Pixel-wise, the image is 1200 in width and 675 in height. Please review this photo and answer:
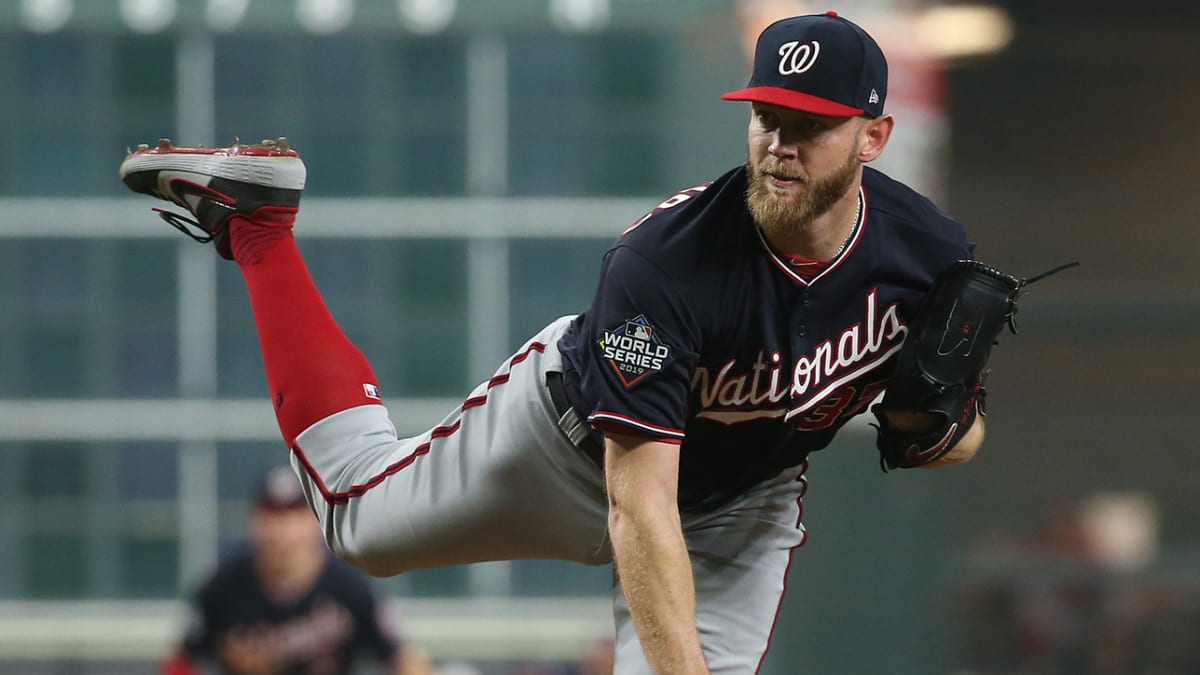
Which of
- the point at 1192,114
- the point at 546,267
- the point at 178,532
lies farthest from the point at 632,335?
the point at 1192,114

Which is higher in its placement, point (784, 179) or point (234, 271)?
point (784, 179)

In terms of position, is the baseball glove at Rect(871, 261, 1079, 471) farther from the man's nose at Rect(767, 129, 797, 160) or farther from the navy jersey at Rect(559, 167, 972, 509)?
the man's nose at Rect(767, 129, 797, 160)

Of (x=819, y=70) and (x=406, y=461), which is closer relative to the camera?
(x=819, y=70)

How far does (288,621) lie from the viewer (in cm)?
491

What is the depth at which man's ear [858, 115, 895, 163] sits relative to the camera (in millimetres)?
2418

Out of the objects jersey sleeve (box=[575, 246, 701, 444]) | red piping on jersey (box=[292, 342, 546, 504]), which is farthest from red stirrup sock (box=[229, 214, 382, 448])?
jersey sleeve (box=[575, 246, 701, 444])

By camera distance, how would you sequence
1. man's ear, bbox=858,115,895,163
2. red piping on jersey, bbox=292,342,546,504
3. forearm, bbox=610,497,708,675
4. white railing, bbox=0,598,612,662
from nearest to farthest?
forearm, bbox=610,497,708,675
man's ear, bbox=858,115,895,163
red piping on jersey, bbox=292,342,546,504
white railing, bbox=0,598,612,662

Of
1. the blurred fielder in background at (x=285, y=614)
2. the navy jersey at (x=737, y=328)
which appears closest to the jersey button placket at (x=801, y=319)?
the navy jersey at (x=737, y=328)

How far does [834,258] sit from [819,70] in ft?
0.97

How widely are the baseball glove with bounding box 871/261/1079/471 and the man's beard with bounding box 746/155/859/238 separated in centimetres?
24

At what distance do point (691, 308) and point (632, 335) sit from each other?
91 mm

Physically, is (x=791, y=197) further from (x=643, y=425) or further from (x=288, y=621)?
(x=288, y=621)

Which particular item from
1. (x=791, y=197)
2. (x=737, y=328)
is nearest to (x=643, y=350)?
(x=737, y=328)

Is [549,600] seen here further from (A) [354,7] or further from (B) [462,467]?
(B) [462,467]
